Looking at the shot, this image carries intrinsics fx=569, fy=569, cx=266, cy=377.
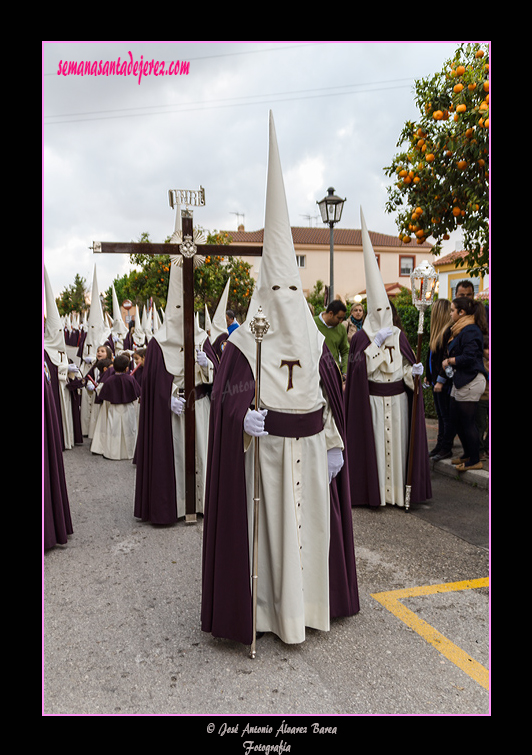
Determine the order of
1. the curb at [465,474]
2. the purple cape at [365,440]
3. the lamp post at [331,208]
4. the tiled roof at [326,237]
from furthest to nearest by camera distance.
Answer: the tiled roof at [326,237], the lamp post at [331,208], the curb at [465,474], the purple cape at [365,440]

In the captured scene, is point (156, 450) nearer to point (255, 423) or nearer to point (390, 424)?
point (390, 424)

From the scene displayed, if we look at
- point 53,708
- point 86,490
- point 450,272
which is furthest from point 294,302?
point 450,272

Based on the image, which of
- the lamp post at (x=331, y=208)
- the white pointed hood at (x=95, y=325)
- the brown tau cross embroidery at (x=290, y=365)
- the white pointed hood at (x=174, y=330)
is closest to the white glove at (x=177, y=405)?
the white pointed hood at (x=174, y=330)

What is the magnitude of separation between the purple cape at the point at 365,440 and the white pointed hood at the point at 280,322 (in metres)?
2.84

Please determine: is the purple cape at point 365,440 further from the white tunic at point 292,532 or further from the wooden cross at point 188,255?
the white tunic at point 292,532

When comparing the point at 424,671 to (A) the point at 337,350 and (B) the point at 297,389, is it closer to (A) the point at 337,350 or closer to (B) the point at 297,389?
(B) the point at 297,389

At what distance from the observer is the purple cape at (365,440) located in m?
6.00

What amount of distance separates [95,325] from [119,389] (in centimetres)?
277

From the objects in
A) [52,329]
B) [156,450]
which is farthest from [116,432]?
[156,450]

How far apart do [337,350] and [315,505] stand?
5.03 meters

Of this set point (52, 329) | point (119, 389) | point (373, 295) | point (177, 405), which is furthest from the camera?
point (119, 389)

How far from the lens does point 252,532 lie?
3.32 metres

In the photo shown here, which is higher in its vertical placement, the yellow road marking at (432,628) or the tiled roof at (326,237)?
the tiled roof at (326,237)

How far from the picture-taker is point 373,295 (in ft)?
19.5
